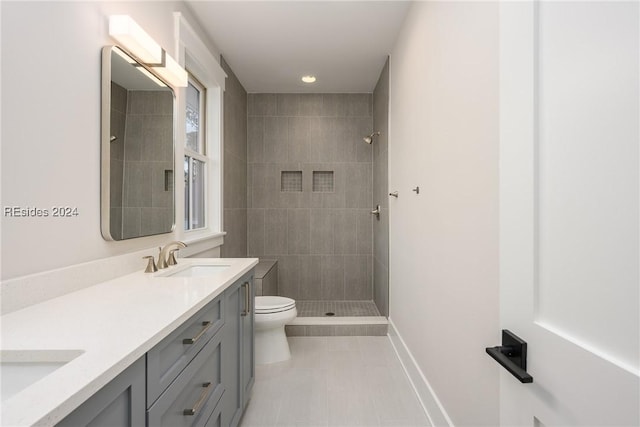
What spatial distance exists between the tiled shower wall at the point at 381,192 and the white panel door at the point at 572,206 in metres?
2.13

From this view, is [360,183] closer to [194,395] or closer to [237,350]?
[237,350]

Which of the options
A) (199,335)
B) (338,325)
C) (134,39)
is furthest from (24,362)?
(338,325)

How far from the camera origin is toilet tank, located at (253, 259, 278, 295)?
2996 millimetres

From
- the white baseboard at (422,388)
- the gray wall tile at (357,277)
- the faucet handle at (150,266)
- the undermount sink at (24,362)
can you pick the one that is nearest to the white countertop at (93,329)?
the undermount sink at (24,362)

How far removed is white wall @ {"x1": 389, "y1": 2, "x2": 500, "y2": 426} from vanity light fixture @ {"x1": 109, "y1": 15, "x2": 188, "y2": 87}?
140 centimetres

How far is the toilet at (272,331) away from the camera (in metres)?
2.41

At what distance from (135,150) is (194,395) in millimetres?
1193

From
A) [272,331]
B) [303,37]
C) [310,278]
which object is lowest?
[272,331]

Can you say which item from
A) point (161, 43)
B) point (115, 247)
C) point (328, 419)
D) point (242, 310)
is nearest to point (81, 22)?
point (161, 43)

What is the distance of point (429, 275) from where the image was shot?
1812 mm

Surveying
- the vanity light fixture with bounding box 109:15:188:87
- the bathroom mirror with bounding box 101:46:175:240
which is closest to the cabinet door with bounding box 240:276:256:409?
the bathroom mirror with bounding box 101:46:175:240

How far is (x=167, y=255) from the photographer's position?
5.91 feet

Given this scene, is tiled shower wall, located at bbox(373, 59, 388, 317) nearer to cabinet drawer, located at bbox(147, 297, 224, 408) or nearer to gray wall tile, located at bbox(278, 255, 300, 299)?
gray wall tile, located at bbox(278, 255, 300, 299)

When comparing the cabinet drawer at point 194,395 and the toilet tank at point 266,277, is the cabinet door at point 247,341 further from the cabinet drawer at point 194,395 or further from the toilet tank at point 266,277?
the toilet tank at point 266,277
